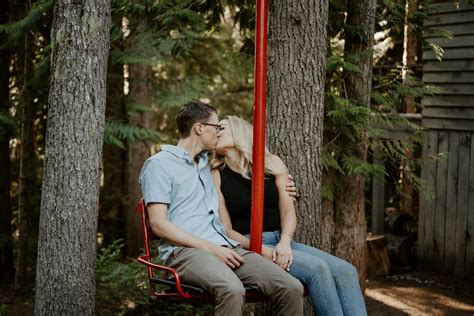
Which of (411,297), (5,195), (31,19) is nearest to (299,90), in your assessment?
(31,19)

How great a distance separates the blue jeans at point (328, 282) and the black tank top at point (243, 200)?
0.30 m

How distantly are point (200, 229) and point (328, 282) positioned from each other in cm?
82

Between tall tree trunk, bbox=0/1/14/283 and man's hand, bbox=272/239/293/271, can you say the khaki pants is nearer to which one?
man's hand, bbox=272/239/293/271

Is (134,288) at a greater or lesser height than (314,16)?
lesser

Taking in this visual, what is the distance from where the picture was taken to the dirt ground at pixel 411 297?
732 centimetres

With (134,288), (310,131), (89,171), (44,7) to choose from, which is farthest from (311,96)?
(134,288)

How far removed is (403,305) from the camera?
756cm

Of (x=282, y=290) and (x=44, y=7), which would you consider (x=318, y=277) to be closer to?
(x=282, y=290)

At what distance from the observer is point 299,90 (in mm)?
4543

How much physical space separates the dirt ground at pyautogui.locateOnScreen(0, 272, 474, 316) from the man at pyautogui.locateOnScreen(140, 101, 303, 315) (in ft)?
11.4

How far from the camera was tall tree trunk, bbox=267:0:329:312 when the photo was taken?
4539 millimetres

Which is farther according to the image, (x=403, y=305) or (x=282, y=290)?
(x=403, y=305)

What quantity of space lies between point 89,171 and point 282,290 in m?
1.50

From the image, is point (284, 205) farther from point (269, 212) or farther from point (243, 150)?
point (243, 150)
